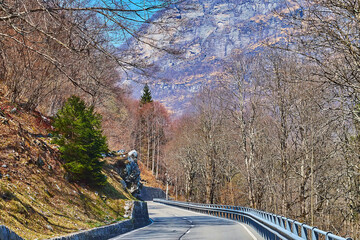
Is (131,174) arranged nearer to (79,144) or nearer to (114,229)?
(79,144)

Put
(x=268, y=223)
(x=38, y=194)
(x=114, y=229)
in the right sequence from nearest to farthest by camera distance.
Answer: (x=38, y=194)
(x=268, y=223)
(x=114, y=229)

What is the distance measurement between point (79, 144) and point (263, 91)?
14637 millimetres

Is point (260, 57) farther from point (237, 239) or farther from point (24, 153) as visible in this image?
point (24, 153)

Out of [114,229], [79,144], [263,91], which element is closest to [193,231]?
[114,229]

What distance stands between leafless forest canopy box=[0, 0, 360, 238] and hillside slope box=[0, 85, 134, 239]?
334cm

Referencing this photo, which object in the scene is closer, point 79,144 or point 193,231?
point 193,231

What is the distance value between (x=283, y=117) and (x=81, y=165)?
45.3 feet

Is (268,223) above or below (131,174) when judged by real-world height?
below

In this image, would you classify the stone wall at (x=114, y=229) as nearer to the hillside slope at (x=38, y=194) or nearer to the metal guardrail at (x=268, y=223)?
the hillside slope at (x=38, y=194)

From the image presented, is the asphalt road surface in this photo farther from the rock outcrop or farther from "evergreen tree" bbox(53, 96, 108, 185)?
the rock outcrop

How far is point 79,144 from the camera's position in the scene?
59.1ft

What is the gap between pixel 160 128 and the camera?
87062 millimetres

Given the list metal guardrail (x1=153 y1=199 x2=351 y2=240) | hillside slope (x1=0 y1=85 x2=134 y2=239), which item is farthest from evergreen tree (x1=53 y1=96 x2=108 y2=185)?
metal guardrail (x1=153 y1=199 x2=351 y2=240)

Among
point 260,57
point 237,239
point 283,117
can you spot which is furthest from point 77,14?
point 260,57
